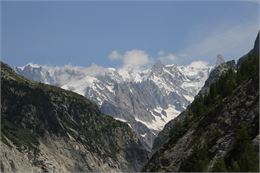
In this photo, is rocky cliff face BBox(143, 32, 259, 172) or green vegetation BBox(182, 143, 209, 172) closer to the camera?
rocky cliff face BBox(143, 32, 259, 172)

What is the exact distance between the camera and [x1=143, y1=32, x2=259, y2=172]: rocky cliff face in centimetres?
8312

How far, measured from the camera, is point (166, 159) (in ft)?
342

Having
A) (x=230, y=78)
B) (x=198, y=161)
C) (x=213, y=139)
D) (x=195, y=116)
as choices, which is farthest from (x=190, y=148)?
(x=230, y=78)

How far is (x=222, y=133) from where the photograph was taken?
96.2 m

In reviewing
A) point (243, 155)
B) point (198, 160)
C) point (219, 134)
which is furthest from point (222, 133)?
point (243, 155)

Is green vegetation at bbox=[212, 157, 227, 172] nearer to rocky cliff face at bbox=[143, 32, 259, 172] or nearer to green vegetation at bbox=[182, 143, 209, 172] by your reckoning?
rocky cliff face at bbox=[143, 32, 259, 172]

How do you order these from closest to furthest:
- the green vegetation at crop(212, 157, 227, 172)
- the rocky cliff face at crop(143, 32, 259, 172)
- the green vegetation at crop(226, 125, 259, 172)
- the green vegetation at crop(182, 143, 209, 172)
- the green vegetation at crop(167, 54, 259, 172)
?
1. the green vegetation at crop(226, 125, 259, 172)
2. the green vegetation at crop(212, 157, 227, 172)
3. the green vegetation at crop(167, 54, 259, 172)
4. the rocky cliff face at crop(143, 32, 259, 172)
5. the green vegetation at crop(182, 143, 209, 172)

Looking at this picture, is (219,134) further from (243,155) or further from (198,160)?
(243,155)

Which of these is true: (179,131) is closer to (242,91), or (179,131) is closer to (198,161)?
(242,91)

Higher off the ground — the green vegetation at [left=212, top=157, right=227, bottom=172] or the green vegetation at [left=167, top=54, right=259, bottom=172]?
the green vegetation at [left=167, top=54, right=259, bottom=172]

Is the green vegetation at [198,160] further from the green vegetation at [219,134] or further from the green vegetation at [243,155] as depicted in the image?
the green vegetation at [243,155]

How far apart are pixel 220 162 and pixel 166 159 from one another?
2553cm

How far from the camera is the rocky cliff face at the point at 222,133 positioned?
83125 mm

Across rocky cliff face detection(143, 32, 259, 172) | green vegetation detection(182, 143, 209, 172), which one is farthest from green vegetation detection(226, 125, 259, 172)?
green vegetation detection(182, 143, 209, 172)
